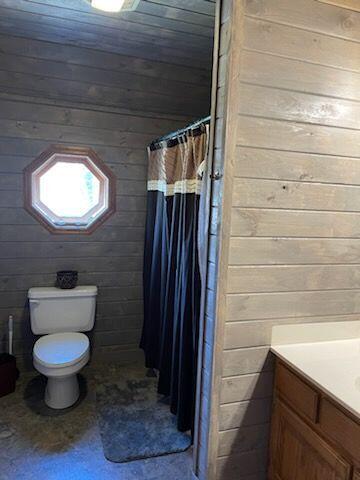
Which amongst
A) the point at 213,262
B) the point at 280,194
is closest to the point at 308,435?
the point at 213,262

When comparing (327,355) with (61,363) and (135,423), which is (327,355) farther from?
(61,363)

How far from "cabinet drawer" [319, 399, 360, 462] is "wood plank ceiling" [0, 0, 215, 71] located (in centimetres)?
187

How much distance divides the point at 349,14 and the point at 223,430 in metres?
1.83

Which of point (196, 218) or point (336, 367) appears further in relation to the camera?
point (196, 218)

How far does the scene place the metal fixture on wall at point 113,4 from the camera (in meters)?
1.62

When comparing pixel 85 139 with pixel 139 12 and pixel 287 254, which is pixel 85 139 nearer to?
→ pixel 139 12

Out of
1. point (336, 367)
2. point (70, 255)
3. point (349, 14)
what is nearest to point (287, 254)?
point (336, 367)

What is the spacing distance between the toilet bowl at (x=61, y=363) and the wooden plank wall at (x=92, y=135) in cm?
43

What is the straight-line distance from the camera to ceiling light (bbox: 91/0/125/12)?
5.30ft

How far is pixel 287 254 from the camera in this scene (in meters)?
1.51

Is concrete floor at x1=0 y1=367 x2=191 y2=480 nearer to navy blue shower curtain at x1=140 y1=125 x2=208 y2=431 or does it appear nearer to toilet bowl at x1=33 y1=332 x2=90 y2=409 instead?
toilet bowl at x1=33 y1=332 x2=90 y2=409

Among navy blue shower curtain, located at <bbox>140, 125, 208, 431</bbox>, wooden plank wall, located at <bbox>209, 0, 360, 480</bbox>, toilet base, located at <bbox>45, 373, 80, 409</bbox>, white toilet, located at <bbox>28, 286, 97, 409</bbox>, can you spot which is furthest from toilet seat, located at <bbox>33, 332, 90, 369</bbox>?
wooden plank wall, located at <bbox>209, 0, 360, 480</bbox>

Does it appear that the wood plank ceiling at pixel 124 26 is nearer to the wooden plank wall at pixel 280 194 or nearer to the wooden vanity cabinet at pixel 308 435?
the wooden plank wall at pixel 280 194

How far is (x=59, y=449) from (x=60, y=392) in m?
0.40
